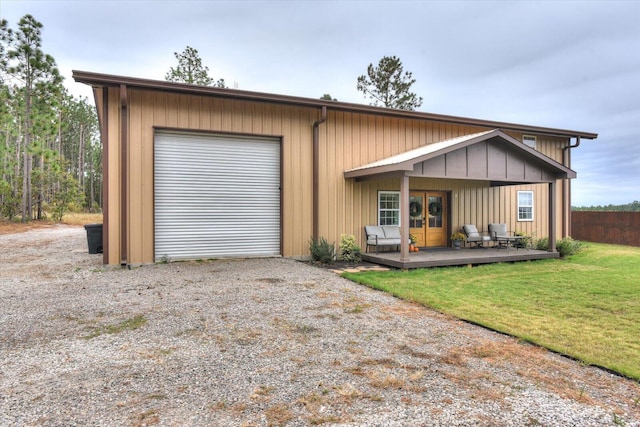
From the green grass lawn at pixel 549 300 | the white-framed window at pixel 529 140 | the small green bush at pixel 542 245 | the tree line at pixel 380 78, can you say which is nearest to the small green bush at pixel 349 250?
the green grass lawn at pixel 549 300

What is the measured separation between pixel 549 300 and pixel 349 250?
15.1 ft

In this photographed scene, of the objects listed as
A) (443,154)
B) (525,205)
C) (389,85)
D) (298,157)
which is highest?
(389,85)

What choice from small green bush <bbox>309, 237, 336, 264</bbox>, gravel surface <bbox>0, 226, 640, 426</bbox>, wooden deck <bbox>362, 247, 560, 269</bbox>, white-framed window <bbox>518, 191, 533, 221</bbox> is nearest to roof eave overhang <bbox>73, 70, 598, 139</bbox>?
white-framed window <bbox>518, 191, 533, 221</bbox>

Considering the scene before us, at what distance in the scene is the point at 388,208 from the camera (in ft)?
33.3

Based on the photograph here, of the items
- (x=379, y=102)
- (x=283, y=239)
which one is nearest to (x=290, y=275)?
(x=283, y=239)

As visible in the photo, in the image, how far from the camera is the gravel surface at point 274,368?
2199mm

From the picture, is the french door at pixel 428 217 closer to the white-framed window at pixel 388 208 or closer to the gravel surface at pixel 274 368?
the white-framed window at pixel 388 208

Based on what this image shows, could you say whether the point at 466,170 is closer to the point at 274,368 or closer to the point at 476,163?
the point at 476,163

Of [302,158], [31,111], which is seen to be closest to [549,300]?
[302,158]

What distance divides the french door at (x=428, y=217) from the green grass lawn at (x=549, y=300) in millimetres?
2578

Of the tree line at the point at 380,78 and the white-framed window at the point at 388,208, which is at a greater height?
the tree line at the point at 380,78

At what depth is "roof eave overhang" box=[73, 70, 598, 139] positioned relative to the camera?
709 centimetres

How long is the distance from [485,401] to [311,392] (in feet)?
3.76

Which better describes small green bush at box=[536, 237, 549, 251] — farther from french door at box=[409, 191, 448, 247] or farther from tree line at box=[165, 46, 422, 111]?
tree line at box=[165, 46, 422, 111]
